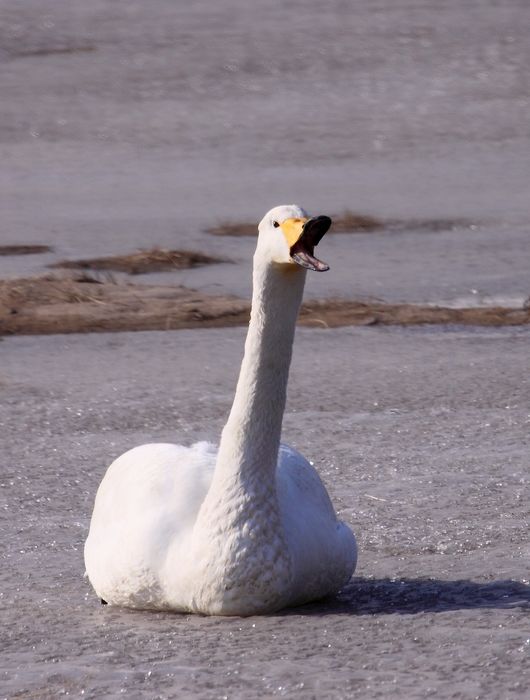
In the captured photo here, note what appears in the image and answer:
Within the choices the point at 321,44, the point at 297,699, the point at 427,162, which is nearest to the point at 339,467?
the point at 297,699

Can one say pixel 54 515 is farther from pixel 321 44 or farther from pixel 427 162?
pixel 321 44

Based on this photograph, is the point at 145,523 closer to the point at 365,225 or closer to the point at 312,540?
the point at 312,540

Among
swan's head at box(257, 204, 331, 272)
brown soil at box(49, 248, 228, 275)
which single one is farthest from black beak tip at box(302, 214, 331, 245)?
brown soil at box(49, 248, 228, 275)

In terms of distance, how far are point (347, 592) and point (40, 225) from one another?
772 cm

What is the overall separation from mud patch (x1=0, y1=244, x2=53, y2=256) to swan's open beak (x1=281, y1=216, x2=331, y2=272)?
703 centimetres

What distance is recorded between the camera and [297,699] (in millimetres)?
4000

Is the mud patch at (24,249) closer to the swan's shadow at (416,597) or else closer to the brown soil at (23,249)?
the brown soil at (23,249)

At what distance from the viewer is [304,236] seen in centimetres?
437

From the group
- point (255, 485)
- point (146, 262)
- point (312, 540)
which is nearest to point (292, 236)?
point (255, 485)

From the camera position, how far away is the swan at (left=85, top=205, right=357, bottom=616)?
4.58 meters

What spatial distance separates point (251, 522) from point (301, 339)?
174 inches

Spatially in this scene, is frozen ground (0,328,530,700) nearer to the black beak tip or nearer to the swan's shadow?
the swan's shadow

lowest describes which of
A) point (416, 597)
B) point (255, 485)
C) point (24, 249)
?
point (24, 249)

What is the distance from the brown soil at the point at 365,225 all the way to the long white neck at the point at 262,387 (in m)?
7.22
